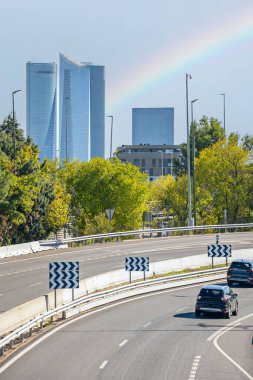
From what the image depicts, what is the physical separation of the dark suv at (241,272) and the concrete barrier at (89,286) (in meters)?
4.47

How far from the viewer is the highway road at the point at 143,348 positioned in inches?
917

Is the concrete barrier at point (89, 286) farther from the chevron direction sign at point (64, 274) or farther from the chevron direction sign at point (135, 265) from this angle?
the chevron direction sign at point (135, 265)

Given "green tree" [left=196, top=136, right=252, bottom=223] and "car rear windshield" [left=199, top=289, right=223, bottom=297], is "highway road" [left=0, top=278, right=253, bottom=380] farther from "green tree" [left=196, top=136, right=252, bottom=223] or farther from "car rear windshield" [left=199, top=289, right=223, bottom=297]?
"green tree" [left=196, top=136, right=252, bottom=223]

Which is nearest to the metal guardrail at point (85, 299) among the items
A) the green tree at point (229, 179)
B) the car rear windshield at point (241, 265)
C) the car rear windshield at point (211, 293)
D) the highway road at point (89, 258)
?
the car rear windshield at point (241, 265)

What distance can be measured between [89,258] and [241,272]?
13208 millimetres

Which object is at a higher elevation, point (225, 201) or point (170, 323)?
point (225, 201)

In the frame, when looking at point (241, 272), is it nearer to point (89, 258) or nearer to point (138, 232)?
point (89, 258)

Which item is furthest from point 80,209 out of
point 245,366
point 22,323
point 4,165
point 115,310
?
point 245,366

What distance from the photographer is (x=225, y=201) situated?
9881cm

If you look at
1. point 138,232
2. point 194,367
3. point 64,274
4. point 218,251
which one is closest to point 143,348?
point 194,367

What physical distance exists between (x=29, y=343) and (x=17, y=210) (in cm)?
4174

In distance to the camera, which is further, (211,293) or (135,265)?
(135,265)

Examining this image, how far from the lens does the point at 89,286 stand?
41.2 meters

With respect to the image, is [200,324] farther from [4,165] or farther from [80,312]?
[4,165]
